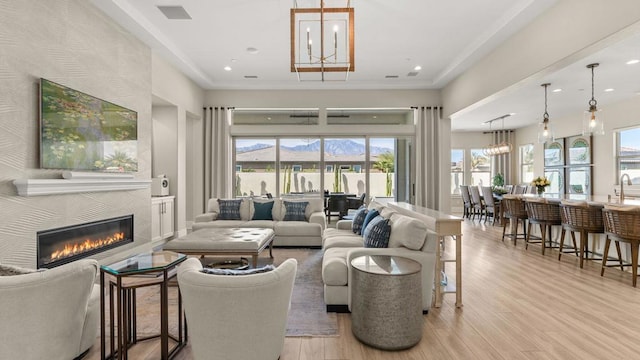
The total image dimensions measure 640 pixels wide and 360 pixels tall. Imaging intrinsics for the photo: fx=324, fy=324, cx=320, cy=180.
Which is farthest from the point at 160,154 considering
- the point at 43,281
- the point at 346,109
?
the point at 43,281

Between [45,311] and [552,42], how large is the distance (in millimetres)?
5354

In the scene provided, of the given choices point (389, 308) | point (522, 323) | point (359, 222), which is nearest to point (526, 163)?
point (359, 222)

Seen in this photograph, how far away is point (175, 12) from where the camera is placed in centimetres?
429

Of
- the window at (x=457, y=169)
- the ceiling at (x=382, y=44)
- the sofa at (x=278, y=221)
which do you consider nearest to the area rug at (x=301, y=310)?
the sofa at (x=278, y=221)

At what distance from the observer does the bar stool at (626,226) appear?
11.9 ft

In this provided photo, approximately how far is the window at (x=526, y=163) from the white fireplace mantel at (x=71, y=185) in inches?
442

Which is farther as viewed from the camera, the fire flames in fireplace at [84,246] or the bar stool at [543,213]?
the bar stool at [543,213]

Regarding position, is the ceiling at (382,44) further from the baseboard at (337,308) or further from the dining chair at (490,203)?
the baseboard at (337,308)

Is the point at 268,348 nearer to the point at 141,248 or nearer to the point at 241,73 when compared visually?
the point at 141,248

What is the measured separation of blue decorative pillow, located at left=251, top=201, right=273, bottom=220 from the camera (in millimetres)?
6000

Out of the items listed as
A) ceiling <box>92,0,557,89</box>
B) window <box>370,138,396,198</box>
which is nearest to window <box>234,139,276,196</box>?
ceiling <box>92,0,557,89</box>

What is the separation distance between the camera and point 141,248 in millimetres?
5121

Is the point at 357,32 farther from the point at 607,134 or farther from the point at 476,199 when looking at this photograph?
the point at 607,134

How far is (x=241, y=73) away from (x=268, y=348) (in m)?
6.01
